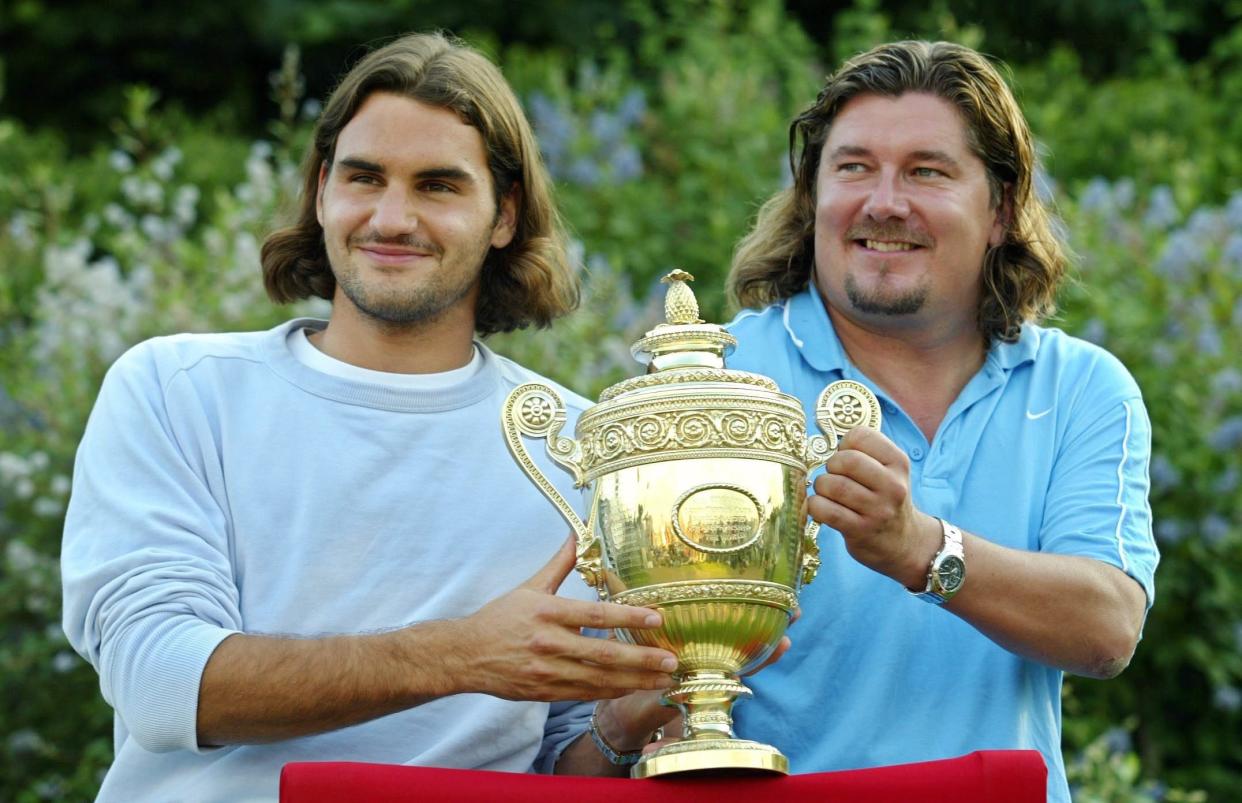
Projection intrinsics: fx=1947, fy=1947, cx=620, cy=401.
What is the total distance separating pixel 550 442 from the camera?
3.26 metres

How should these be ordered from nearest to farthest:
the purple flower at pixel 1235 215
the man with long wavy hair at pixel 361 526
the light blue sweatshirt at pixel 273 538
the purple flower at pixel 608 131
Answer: the man with long wavy hair at pixel 361 526 < the light blue sweatshirt at pixel 273 538 < the purple flower at pixel 1235 215 < the purple flower at pixel 608 131

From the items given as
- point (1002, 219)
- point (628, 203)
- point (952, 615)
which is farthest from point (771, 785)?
point (628, 203)

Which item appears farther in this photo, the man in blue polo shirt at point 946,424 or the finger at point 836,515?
the man in blue polo shirt at point 946,424

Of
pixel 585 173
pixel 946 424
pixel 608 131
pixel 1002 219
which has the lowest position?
pixel 946 424

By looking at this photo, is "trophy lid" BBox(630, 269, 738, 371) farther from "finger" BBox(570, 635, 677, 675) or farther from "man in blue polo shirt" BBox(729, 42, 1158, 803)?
"finger" BBox(570, 635, 677, 675)

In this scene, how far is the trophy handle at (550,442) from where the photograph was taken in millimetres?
3227

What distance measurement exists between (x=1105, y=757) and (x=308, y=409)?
2.90 meters

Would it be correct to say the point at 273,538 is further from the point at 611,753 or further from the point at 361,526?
the point at 611,753

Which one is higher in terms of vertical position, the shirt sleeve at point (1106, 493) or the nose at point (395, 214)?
the nose at point (395, 214)

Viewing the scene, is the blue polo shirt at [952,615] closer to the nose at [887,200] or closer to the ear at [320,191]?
the nose at [887,200]

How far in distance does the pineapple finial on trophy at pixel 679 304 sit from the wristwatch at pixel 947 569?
0.55m

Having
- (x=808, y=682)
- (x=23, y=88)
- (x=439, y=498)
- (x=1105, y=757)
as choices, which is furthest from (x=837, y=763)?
(x=23, y=88)

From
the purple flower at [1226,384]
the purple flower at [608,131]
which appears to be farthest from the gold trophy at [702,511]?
the purple flower at [608,131]

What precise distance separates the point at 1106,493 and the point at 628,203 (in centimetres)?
445
